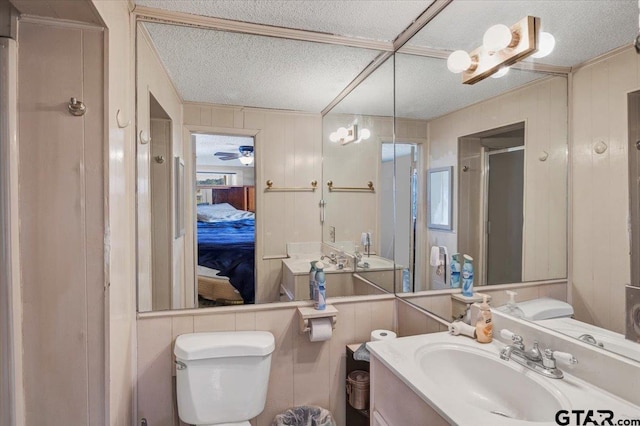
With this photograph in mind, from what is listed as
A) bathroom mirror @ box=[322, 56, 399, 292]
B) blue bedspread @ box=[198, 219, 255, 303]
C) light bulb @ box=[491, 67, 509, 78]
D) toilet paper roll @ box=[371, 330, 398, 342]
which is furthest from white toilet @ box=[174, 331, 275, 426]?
light bulb @ box=[491, 67, 509, 78]

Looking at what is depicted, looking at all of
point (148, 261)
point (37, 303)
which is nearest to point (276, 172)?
point (148, 261)

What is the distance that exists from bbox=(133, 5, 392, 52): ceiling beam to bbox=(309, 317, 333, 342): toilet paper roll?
4.92 ft

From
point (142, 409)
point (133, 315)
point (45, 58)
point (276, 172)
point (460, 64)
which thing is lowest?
point (142, 409)

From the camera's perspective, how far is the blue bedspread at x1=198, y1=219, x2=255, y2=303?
1909 millimetres

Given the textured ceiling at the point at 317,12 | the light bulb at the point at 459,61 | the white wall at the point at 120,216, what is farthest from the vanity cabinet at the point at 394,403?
the textured ceiling at the point at 317,12

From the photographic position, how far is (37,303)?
1.12 meters

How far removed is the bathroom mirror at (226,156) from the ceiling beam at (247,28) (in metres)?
0.03

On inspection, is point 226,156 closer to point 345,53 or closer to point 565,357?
point 345,53

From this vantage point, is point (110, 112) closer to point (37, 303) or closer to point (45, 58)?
point (45, 58)

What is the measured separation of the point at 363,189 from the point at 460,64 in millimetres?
1012

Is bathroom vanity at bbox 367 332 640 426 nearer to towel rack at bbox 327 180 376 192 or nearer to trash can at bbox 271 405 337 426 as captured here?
trash can at bbox 271 405 337 426

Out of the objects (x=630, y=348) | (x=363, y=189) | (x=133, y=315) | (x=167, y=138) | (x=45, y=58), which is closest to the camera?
(x=630, y=348)

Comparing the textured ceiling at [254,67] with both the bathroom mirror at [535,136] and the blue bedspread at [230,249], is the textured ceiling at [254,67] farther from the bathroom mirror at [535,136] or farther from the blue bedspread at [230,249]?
the blue bedspread at [230,249]

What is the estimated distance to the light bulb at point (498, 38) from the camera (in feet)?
4.00
